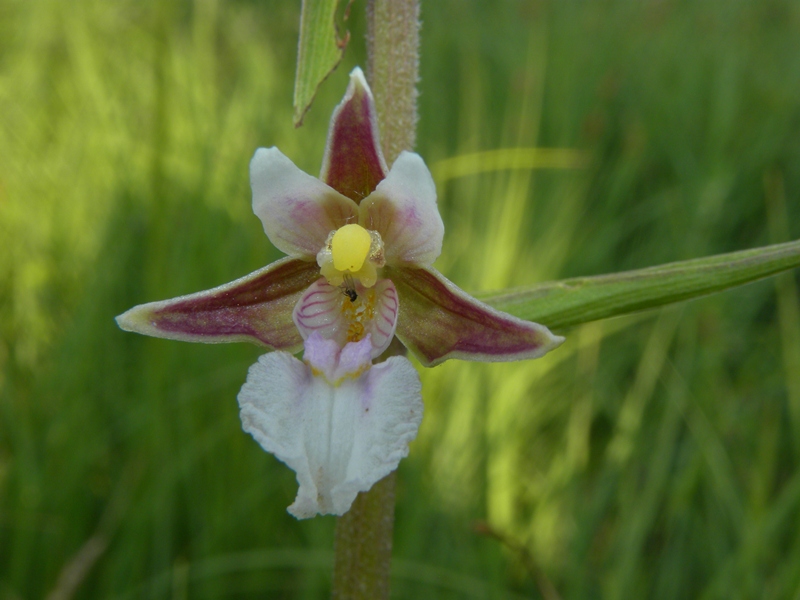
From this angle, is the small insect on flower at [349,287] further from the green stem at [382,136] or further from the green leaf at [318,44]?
the green leaf at [318,44]

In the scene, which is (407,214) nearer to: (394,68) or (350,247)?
(350,247)

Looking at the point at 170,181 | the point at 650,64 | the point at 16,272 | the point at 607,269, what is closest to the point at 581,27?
the point at 650,64

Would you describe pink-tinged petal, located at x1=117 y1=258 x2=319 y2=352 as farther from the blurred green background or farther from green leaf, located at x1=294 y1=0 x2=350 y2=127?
the blurred green background

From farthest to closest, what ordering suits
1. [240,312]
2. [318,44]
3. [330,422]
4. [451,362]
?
[451,362] → [240,312] → [318,44] → [330,422]

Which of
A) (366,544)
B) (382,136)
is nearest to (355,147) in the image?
(382,136)

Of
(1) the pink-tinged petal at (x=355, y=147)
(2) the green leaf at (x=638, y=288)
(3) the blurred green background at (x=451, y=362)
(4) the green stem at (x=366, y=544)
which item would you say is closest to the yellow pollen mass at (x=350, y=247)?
(1) the pink-tinged petal at (x=355, y=147)

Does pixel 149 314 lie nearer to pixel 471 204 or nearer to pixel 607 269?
pixel 471 204
